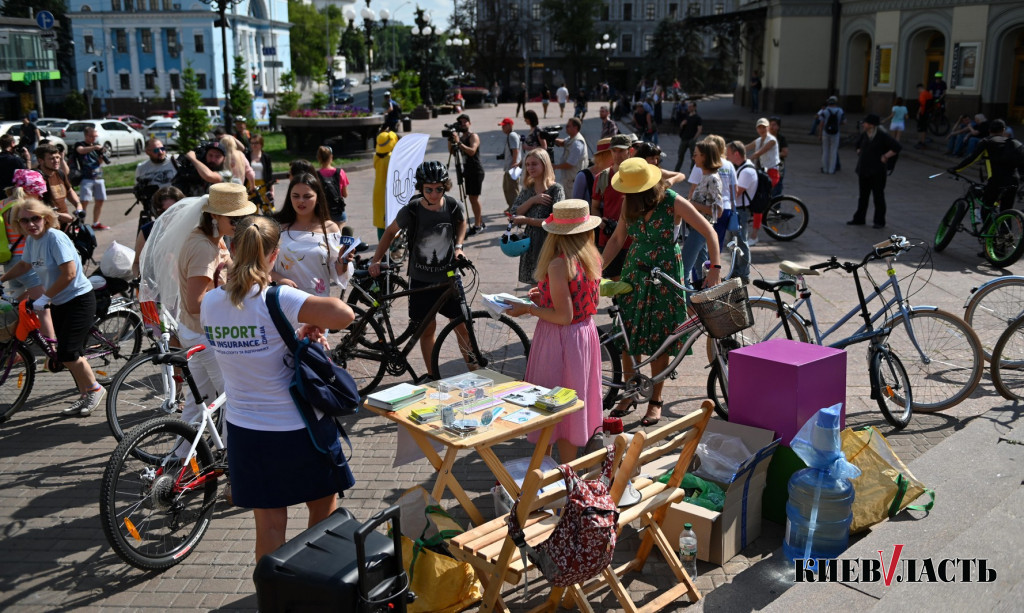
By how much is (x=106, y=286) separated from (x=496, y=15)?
6912 centimetres

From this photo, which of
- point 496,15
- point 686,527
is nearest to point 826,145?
point 686,527

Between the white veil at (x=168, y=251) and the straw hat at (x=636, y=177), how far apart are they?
2.87 meters

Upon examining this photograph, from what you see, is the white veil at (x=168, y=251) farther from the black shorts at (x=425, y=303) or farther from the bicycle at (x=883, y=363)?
the bicycle at (x=883, y=363)

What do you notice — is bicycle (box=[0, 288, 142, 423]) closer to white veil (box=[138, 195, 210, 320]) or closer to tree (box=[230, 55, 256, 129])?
white veil (box=[138, 195, 210, 320])

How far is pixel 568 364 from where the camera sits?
17.3ft

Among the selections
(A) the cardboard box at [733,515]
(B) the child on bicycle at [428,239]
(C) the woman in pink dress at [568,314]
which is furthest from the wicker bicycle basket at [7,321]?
(A) the cardboard box at [733,515]

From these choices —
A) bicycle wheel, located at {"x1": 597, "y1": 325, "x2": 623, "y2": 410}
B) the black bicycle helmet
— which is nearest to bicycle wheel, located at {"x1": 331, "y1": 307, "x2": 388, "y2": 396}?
the black bicycle helmet

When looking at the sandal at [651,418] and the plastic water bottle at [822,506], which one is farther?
the sandal at [651,418]

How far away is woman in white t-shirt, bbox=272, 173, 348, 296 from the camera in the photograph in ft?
21.3

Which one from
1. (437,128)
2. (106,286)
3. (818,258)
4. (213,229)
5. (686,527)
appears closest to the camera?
(686,527)

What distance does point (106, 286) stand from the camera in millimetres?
7848

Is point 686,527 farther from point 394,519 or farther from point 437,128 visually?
point 437,128

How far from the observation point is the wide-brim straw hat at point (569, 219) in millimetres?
5082

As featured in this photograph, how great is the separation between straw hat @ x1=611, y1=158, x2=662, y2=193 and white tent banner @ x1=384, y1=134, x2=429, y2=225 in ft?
11.5
